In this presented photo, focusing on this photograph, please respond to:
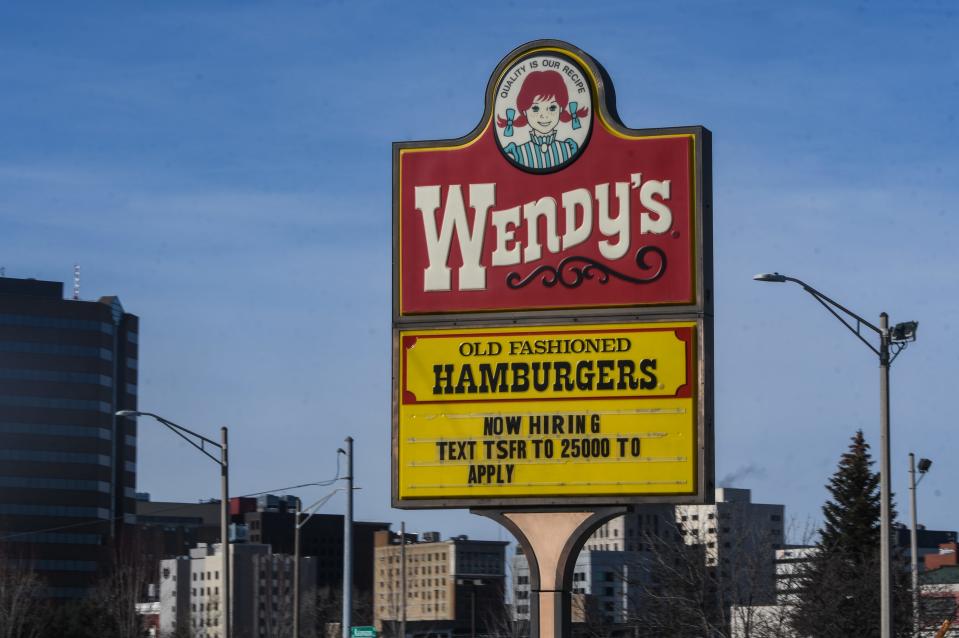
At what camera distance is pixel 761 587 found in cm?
4597

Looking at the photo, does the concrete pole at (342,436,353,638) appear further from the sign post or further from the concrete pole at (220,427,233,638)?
the sign post

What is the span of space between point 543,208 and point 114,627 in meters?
94.9

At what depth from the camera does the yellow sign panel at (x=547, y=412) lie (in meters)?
21.9

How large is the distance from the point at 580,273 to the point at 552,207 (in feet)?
3.08

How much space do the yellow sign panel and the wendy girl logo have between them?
2.30 metres

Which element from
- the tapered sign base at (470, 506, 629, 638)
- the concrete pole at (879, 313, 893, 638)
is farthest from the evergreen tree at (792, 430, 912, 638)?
the tapered sign base at (470, 506, 629, 638)

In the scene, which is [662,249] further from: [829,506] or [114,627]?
[114,627]

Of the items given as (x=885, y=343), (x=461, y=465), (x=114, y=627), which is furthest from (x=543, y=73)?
(x=114, y=627)

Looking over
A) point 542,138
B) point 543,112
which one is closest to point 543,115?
point 543,112

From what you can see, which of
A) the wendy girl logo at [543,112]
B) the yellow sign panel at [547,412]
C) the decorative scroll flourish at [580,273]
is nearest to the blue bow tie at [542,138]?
the wendy girl logo at [543,112]

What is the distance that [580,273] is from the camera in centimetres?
2231

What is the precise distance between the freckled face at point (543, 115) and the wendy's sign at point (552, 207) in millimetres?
13

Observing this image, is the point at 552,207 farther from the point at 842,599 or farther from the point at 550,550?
the point at 842,599

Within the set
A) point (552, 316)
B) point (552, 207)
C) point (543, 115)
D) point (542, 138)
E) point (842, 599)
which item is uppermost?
point (543, 115)
